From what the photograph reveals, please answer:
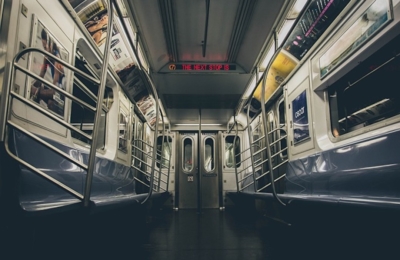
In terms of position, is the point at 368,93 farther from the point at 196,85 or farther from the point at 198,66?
the point at 196,85

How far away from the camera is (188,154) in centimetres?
→ 732

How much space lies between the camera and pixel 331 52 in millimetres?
2697

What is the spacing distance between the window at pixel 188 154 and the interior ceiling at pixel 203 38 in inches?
79.3

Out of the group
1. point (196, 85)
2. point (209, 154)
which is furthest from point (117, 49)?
point (209, 154)

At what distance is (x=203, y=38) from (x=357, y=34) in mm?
1989

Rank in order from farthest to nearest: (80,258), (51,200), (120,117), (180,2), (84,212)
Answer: (120,117)
(180,2)
(80,258)
(51,200)
(84,212)

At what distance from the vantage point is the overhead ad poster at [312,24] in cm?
258

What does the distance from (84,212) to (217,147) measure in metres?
6.03

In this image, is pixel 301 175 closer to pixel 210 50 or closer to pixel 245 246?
pixel 245 246

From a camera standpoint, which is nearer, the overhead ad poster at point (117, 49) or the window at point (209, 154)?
the overhead ad poster at point (117, 49)

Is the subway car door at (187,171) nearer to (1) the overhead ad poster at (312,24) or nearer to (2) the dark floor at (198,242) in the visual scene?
(2) the dark floor at (198,242)

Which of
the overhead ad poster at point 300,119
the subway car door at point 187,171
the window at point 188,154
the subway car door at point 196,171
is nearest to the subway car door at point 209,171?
the subway car door at point 196,171

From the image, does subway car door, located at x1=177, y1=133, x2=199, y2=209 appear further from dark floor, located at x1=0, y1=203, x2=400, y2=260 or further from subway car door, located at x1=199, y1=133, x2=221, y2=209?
dark floor, located at x1=0, y1=203, x2=400, y2=260

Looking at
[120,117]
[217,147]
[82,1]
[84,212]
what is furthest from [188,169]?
[84,212]
